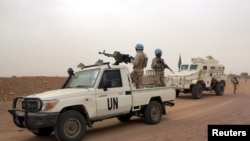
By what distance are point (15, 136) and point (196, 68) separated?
14.2 meters

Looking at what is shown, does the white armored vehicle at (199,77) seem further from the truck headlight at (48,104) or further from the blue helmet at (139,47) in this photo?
the truck headlight at (48,104)

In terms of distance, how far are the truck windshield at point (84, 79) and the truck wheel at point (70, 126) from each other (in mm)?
1109

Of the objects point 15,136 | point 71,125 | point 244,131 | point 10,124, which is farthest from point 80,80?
point 244,131

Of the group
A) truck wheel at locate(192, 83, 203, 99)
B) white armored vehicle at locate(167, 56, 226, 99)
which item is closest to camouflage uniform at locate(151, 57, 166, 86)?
white armored vehicle at locate(167, 56, 226, 99)

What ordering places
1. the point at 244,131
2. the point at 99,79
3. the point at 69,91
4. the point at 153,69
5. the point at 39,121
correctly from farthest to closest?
the point at 153,69 → the point at 99,79 → the point at 69,91 → the point at 39,121 → the point at 244,131

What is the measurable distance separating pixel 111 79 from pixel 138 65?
65.6 inches

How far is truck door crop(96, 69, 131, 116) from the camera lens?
9.09 metres

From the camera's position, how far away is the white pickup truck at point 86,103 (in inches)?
314

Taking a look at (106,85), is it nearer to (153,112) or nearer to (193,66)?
(153,112)

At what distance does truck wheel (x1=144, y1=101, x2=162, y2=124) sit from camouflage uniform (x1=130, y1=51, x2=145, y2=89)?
0.78 m

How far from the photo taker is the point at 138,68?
11.1 metres

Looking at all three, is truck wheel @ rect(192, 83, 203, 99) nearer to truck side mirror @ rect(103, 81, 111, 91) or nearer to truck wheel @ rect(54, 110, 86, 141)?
truck side mirror @ rect(103, 81, 111, 91)

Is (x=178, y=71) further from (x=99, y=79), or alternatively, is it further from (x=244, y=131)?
(x=244, y=131)

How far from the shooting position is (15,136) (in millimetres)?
9562
